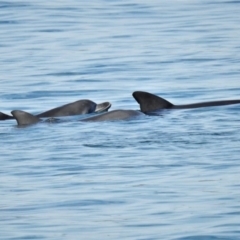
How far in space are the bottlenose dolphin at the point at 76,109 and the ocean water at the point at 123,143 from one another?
71cm

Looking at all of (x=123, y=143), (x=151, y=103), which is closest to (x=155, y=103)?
(x=151, y=103)

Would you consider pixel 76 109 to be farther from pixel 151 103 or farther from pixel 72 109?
pixel 151 103

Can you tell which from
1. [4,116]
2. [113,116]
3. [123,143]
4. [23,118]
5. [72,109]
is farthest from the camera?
[72,109]

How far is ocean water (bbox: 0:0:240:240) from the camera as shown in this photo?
10656mm

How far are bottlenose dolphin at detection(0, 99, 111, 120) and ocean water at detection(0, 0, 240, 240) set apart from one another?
71 cm

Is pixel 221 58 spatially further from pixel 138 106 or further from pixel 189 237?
pixel 189 237

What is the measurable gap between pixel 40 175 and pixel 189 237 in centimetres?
294

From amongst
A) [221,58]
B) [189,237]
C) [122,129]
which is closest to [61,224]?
[189,237]

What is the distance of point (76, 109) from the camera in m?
17.8

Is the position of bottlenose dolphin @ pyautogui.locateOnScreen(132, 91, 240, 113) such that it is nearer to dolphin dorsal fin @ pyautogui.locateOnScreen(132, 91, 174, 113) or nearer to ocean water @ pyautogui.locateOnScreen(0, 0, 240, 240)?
dolphin dorsal fin @ pyautogui.locateOnScreen(132, 91, 174, 113)

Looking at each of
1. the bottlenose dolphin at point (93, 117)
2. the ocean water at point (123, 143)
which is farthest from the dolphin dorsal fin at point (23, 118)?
the ocean water at point (123, 143)

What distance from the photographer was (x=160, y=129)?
593 inches

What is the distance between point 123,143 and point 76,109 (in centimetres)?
380

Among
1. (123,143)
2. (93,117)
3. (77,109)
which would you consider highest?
(123,143)
